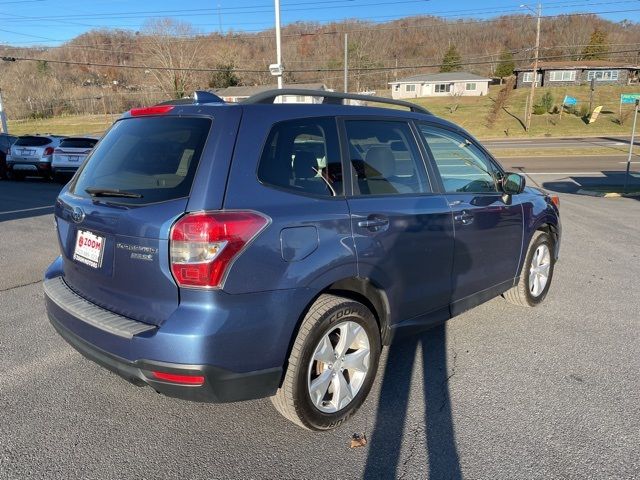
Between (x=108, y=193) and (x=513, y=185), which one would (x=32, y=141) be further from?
(x=513, y=185)

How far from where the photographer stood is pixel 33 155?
1540 centimetres

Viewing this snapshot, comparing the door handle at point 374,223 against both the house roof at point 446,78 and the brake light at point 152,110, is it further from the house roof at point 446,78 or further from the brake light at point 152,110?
the house roof at point 446,78

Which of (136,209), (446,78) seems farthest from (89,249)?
(446,78)

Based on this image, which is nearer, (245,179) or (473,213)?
(245,179)

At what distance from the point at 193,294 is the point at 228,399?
1.88 feet

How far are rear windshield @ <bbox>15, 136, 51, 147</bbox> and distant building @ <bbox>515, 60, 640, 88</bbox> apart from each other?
226 ft

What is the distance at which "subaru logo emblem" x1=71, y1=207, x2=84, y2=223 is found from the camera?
277 cm

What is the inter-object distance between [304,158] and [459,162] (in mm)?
1869

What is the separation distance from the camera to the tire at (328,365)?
258cm

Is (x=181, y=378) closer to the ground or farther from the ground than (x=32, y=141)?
closer to the ground

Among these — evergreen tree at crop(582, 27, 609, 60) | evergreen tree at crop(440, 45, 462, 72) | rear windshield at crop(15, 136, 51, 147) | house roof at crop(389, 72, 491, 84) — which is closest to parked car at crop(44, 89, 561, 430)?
rear windshield at crop(15, 136, 51, 147)

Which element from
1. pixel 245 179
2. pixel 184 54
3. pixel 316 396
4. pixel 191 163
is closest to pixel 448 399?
pixel 316 396

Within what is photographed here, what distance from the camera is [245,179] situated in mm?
2408

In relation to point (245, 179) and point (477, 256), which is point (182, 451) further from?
point (477, 256)
